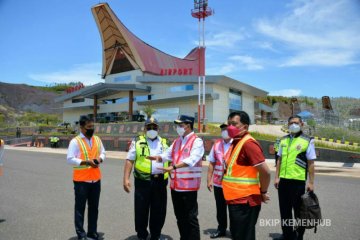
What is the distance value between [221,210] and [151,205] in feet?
3.77

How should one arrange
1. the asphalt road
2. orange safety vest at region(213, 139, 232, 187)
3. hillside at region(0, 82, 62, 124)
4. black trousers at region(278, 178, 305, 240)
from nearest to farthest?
1. black trousers at region(278, 178, 305, 240)
2. the asphalt road
3. orange safety vest at region(213, 139, 232, 187)
4. hillside at region(0, 82, 62, 124)

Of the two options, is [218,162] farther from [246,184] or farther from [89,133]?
[89,133]

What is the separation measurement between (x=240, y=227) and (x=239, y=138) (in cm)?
90

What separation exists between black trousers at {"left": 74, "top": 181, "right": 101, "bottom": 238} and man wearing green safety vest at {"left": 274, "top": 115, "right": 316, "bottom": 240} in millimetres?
2721

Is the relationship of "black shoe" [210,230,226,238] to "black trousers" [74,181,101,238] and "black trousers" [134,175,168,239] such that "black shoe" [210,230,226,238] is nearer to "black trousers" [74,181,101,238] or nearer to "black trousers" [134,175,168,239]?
"black trousers" [134,175,168,239]

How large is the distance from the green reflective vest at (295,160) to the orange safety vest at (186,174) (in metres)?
1.38

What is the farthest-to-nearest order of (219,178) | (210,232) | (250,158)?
(219,178), (210,232), (250,158)

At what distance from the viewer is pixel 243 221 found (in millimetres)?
3289

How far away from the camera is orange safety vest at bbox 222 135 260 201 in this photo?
3299 millimetres

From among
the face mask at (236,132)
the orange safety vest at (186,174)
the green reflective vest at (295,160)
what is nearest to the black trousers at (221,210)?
the green reflective vest at (295,160)


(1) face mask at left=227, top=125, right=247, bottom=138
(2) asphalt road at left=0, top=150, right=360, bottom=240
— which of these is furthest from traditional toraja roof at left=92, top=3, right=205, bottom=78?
(1) face mask at left=227, top=125, right=247, bottom=138

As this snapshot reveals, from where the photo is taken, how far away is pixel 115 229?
17.0 feet

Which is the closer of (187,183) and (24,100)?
(187,183)

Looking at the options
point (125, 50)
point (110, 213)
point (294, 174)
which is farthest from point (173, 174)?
point (125, 50)
